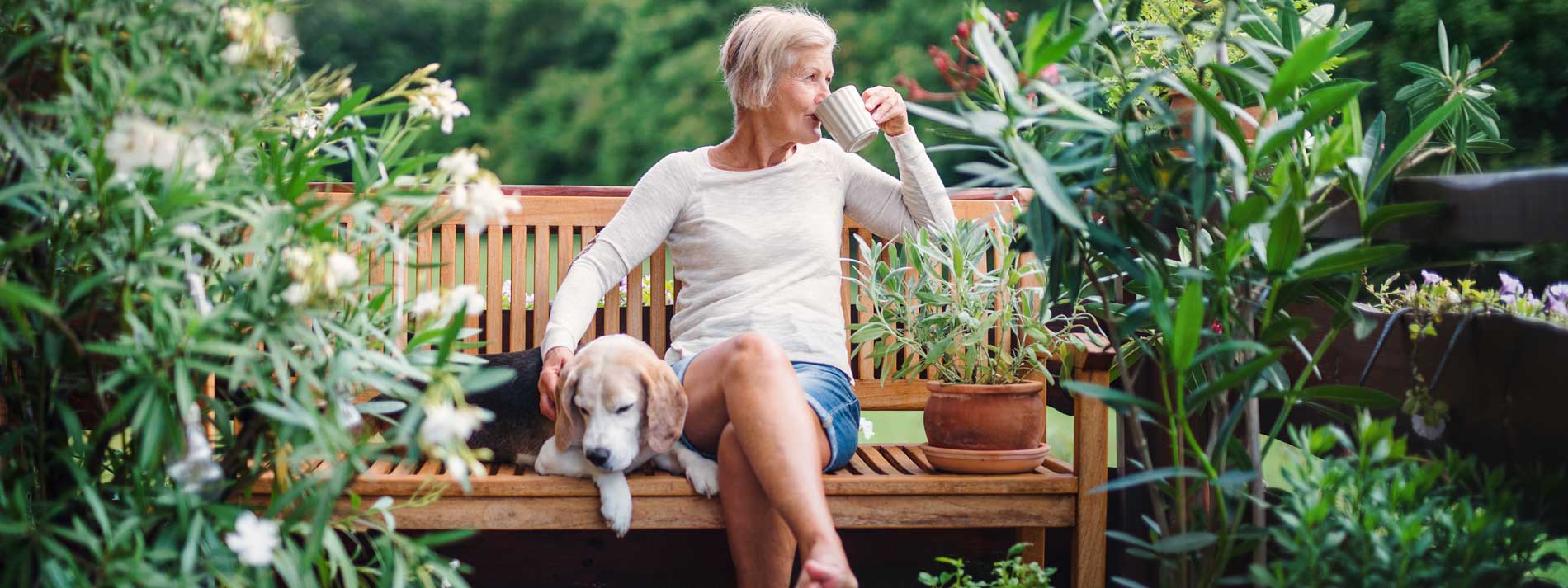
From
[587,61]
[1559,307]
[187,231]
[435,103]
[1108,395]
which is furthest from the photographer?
[587,61]

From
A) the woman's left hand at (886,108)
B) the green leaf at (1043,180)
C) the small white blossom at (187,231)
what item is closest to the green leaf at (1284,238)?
the green leaf at (1043,180)

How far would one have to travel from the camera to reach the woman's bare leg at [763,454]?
1.91 meters

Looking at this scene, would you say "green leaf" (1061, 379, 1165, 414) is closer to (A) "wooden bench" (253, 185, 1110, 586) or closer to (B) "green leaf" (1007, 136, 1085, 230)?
(B) "green leaf" (1007, 136, 1085, 230)

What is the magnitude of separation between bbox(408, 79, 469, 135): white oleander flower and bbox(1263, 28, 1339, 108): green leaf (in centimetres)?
103

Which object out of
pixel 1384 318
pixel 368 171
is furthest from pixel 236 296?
pixel 1384 318

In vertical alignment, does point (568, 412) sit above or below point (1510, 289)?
below

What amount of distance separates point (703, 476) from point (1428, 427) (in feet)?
3.83

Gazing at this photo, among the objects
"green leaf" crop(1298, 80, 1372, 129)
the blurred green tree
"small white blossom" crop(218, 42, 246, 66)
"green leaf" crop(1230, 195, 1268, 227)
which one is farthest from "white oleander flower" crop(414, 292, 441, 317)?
the blurred green tree

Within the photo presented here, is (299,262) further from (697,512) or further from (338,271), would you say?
(697,512)

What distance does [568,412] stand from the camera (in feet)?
7.01

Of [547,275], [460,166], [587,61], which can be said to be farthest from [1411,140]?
[587,61]

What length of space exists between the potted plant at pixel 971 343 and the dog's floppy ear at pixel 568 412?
0.54 metres

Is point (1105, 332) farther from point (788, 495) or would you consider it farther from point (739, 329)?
point (788, 495)

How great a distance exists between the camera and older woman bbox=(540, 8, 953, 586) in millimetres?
2285
